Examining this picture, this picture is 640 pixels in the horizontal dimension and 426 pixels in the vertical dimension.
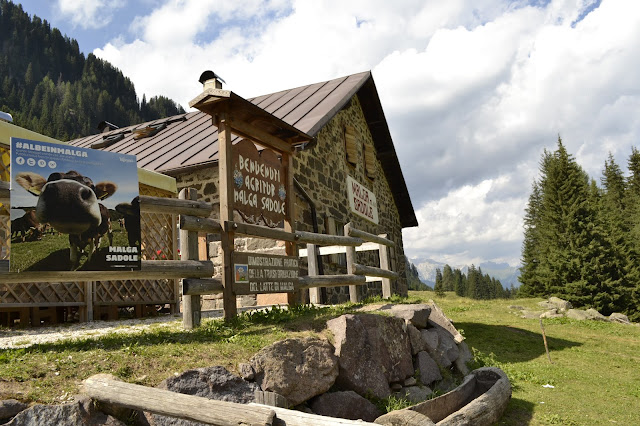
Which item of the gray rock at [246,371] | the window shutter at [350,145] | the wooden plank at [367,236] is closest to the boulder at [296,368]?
the gray rock at [246,371]

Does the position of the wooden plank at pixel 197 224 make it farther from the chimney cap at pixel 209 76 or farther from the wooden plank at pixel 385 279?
the wooden plank at pixel 385 279

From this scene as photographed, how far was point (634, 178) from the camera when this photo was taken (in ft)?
145

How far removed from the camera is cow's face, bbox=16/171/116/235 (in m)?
4.41

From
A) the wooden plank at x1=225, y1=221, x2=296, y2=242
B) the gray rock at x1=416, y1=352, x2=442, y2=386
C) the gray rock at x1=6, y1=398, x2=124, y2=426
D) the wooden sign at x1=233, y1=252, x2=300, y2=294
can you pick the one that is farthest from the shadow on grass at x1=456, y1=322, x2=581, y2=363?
the gray rock at x1=6, y1=398, x2=124, y2=426

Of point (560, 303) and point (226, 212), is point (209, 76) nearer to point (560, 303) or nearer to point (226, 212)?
point (226, 212)

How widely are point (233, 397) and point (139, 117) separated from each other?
3772 inches

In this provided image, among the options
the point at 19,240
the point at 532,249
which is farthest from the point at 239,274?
the point at 532,249

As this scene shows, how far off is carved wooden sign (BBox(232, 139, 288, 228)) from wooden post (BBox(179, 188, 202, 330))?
66 centimetres

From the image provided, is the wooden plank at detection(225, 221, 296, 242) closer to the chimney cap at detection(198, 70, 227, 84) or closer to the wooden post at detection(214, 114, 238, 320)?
the wooden post at detection(214, 114, 238, 320)

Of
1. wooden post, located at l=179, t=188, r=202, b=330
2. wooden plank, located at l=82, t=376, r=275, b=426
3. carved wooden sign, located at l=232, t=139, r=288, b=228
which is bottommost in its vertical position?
wooden plank, located at l=82, t=376, r=275, b=426

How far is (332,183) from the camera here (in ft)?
43.8

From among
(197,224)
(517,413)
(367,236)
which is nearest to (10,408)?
(197,224)

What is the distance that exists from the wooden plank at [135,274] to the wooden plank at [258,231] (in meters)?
0.55

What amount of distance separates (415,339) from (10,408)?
16.9 ft
